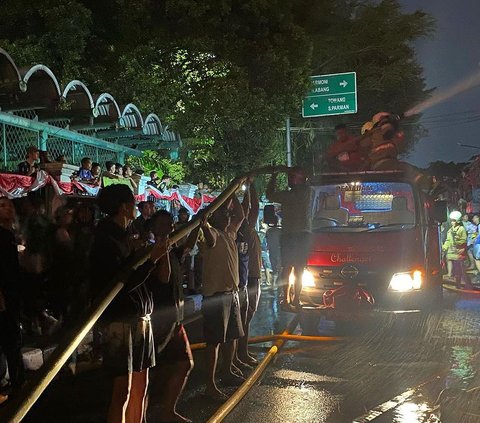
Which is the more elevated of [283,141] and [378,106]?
[378,106]

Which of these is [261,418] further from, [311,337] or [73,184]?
[73,184]

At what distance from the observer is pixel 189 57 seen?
16.1 m

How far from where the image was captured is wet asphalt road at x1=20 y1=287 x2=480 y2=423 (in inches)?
208

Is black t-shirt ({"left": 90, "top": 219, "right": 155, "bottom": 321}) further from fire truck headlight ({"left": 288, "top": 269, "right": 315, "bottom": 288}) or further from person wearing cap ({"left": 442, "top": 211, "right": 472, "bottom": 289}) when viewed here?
person wearing cap ({"left": 442, "top": 211, "right": 472, "bottom": 289})

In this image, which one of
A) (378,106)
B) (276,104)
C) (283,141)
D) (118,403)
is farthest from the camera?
(378,106)

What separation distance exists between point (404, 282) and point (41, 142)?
7.71 metres

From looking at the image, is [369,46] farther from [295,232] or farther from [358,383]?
[358,383]

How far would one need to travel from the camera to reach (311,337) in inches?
331

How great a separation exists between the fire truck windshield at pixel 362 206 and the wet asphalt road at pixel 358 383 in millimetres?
1390

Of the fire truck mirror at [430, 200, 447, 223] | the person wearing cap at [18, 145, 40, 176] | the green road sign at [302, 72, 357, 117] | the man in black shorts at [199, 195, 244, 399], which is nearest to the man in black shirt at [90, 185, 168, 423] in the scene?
the man in black shorts at [199, 195, 244, 399]

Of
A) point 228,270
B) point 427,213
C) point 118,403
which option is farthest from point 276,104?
point 118,403

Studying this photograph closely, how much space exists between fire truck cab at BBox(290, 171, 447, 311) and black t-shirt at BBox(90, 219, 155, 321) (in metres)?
4.61

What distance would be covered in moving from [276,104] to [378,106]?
14958 millimetres

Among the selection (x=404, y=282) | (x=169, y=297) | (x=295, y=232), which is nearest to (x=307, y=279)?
(x=295, y=232)
